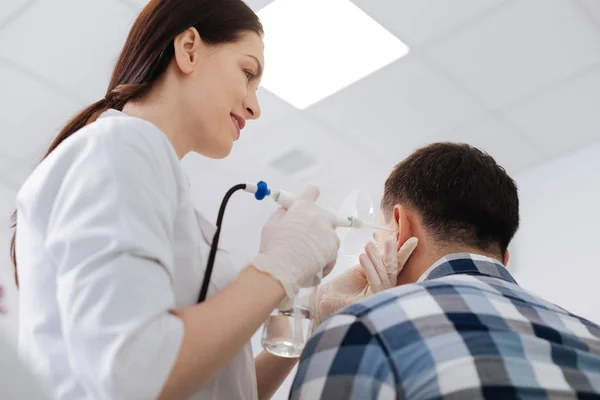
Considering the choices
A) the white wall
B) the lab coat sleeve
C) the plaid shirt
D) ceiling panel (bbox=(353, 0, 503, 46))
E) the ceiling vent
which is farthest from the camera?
the ceiling vent

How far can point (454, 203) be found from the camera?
1.40 metres

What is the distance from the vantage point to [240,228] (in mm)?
4215

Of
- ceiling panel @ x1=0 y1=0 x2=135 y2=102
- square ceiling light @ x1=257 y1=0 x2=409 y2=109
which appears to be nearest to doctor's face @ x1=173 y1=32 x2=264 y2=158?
square ceiling light @ x1=257 y1=0 x2=409 y2=109

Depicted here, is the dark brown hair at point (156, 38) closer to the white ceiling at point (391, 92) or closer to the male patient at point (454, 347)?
the male patient at point (454, 347)

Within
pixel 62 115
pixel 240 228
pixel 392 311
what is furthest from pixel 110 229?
pixel 240 228

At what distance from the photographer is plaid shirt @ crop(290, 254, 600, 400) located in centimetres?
95

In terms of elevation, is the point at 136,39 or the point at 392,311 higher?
the point at 136,39

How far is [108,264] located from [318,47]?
81.5 inches

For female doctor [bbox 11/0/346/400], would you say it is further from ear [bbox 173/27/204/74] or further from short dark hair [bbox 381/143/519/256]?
short dark hair [bbox 381/143/519/256]

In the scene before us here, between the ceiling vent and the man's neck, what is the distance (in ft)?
6.57

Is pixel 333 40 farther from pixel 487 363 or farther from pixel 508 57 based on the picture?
pixel 487 363

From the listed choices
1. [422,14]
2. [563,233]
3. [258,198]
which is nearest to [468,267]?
[258,198]

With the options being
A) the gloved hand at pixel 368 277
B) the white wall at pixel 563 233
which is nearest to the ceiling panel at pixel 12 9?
the gloved hand at pixel 368 277

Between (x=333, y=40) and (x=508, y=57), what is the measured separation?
74 cm
